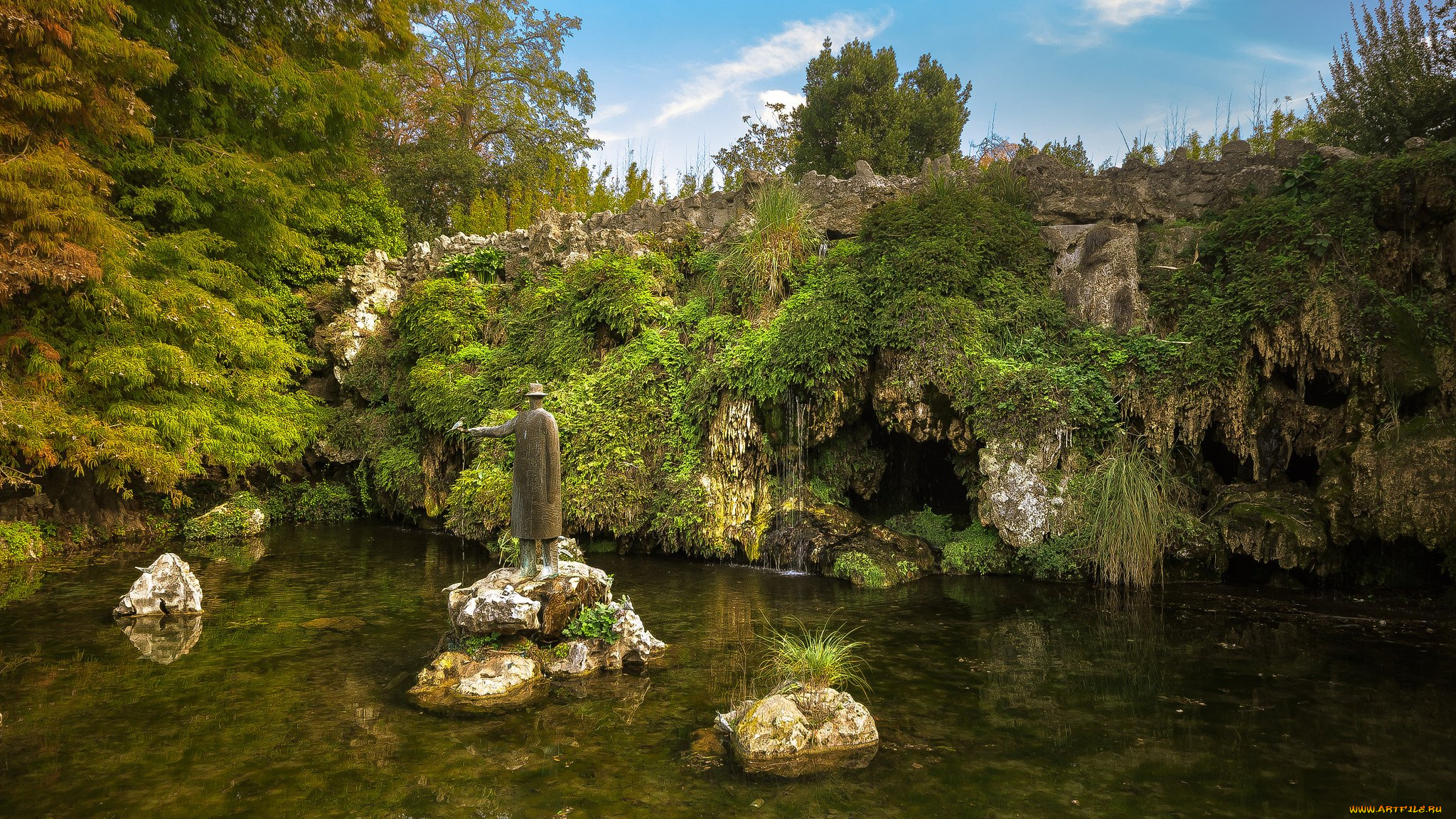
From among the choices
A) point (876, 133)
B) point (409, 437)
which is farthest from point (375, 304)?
point (876, 133)

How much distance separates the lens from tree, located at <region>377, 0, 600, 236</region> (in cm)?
2375

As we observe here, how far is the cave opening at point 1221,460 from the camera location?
10.4 m

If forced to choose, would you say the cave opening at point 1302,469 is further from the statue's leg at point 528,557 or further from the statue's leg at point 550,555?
the statue's leg at point 528,557

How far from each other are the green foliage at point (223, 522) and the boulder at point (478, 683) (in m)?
10.1

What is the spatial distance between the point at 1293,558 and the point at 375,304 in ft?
56.5

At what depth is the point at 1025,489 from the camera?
10.2m

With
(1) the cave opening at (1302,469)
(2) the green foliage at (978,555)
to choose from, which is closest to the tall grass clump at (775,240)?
(2) the green foliage at (978,555)

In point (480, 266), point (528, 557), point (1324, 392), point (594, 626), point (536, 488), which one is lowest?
point (594, 626)

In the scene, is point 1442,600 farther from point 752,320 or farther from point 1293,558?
point 752,320

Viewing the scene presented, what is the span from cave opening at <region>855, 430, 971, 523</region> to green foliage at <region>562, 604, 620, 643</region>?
6252 mm

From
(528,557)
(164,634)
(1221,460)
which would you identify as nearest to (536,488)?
(528,557)

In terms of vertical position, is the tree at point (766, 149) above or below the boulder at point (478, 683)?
above

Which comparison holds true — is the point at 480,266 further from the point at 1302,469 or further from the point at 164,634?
the point at 1302,469

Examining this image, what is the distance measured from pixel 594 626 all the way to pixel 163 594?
18.1ft
